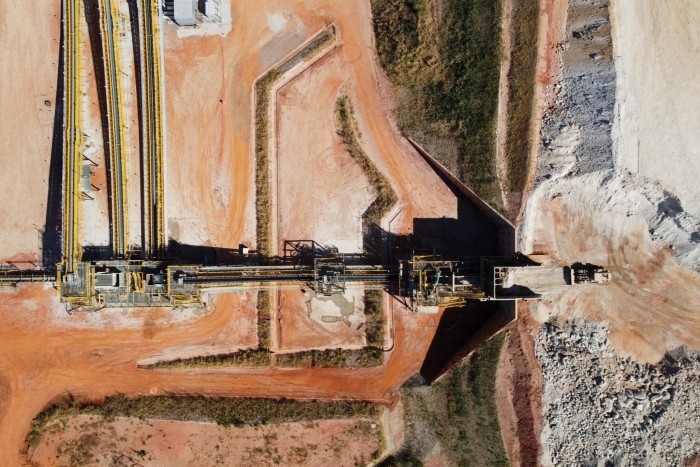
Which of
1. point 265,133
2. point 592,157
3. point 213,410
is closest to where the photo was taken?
point 592,157

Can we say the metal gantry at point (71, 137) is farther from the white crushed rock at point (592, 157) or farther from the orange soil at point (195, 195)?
the white crushed rock at point (592, 157)

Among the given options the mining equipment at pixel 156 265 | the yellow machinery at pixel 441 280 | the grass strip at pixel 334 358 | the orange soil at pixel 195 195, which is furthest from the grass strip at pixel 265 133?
the yellow machinery at pixel 441 280

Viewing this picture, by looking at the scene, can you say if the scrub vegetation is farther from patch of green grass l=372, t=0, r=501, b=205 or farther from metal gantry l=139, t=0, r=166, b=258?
metal gantry l=139, t=0, r=166, b=258

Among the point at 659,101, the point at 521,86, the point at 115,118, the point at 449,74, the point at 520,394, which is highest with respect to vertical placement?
the point at 449,74

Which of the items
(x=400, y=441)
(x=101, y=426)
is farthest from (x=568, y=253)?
(x=101, y=426)

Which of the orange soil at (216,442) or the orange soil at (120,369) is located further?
the orange soil at (120,369)

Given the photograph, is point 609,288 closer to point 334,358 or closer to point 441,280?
point 441,280

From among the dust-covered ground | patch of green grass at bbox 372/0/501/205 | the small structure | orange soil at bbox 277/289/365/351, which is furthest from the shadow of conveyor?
the dust-covered ground

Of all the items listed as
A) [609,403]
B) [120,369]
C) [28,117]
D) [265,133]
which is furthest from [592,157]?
[28,117]
